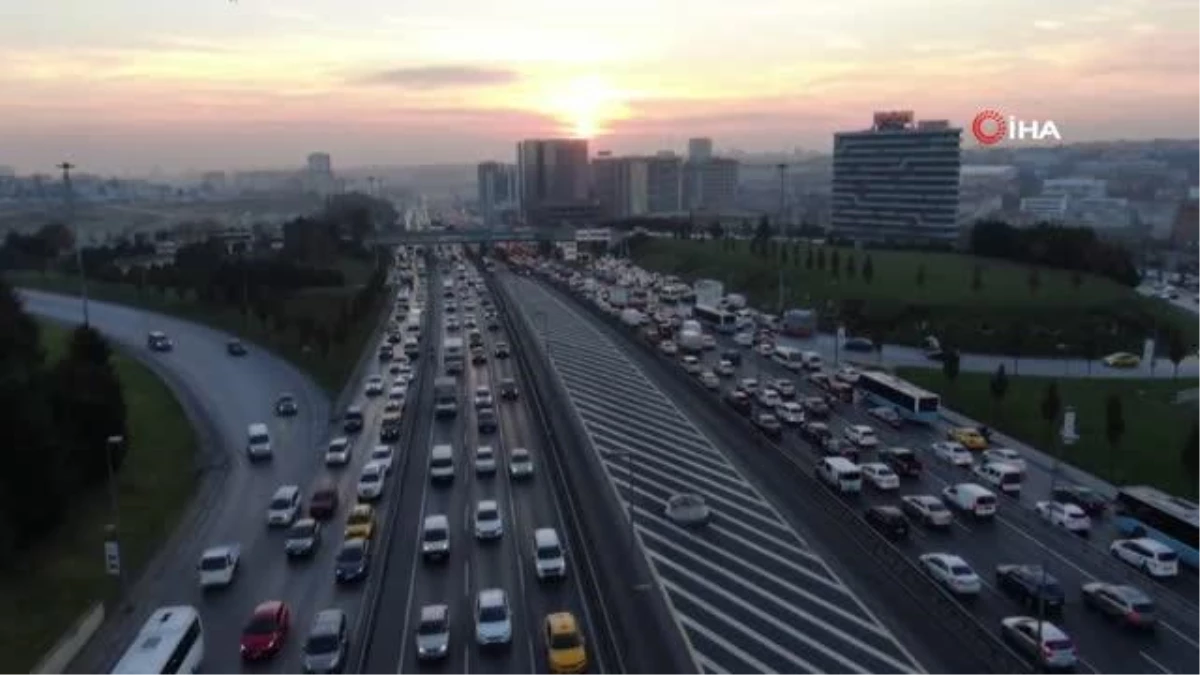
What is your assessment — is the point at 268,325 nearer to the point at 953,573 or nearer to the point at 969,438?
the point at 969,438

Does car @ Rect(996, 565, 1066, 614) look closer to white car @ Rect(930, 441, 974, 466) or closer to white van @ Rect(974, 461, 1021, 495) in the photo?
white van @ Rect(974, 461, 1021, 495)

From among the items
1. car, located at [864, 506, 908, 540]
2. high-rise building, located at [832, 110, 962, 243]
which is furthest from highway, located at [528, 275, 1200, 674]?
high-rise building, located at [832, 110, 962, 243]

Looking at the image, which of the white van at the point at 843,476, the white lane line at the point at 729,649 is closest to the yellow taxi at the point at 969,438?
the white van at the point at 843,476

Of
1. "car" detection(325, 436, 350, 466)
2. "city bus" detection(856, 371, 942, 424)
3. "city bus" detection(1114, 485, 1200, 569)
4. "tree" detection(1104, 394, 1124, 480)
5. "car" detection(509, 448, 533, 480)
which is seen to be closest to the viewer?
"city bus" detection(1114, 485, 1200, 569)

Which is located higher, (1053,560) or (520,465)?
(520,465)

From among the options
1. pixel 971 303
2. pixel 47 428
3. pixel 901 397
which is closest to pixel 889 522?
pixel 901 397

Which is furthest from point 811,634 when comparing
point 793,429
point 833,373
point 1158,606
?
point 833,373
